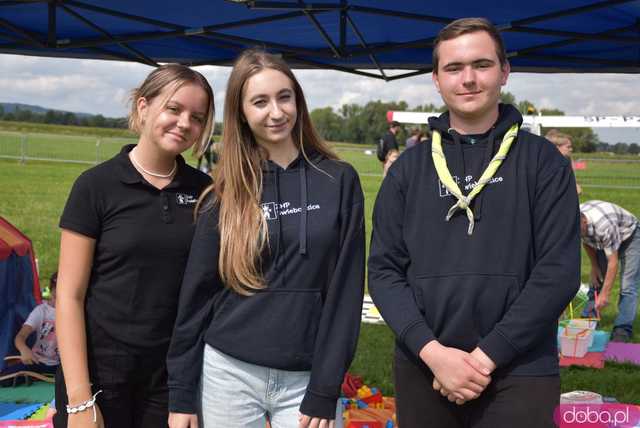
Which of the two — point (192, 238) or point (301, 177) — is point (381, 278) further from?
point (192, 238)

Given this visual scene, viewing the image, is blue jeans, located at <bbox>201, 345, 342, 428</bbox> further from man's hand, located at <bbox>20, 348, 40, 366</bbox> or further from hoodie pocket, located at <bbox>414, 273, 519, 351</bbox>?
man's hand, located at <bbox>20, 348, 40, 366</bbox>

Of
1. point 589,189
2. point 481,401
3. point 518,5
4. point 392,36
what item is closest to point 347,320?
point 481,401

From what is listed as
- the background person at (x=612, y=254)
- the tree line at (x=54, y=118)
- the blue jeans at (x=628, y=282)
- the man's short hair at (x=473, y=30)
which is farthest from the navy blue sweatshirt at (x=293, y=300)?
the tree line at (x=54, y=118)

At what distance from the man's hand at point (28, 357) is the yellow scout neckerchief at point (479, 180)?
14.0 ft

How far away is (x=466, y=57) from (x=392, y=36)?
3235 millimetres

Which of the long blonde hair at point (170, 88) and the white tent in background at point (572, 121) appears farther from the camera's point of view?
the white tent in background at point (572, 121)

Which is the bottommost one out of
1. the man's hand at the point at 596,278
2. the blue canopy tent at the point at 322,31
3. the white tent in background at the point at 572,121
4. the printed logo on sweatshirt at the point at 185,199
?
the man's hand at the point at 596,278

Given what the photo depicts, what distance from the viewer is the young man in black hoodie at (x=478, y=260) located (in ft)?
6.56

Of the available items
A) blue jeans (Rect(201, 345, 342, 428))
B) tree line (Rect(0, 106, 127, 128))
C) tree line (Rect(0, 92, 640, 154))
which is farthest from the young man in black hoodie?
tree line (Rect(0, 106, 127, 128))

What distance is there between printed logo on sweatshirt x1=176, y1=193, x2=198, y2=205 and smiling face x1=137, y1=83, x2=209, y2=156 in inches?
5.9

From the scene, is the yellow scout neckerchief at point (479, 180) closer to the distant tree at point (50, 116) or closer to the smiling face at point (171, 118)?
the smiling face at point (171, 118)

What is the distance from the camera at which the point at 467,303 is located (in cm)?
202

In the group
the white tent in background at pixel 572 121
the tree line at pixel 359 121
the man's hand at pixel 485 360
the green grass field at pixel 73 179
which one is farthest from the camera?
the tree line at pixel 359 121

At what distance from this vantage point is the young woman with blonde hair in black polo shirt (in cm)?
A: 214
